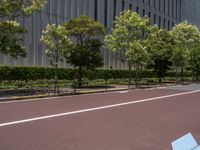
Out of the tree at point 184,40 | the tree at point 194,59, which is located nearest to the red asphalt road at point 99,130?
the tree at point 184,40

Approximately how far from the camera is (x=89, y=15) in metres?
51.1

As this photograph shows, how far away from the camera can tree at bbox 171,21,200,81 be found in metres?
58.3

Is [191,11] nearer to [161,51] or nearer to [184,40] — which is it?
[184,40]

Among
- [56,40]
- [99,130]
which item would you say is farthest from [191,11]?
[99,130]

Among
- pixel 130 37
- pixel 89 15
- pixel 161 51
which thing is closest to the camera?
pixel 130 37

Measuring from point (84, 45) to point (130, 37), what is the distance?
6.72m

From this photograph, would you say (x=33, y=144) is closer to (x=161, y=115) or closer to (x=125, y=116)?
(x=125, y=116)

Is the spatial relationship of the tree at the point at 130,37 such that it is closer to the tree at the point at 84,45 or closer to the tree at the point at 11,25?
the tree at the point at 84,45

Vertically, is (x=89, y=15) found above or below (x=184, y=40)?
above

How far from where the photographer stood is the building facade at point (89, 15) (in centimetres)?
4119

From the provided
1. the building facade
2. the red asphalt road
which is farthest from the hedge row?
the red asphalt road

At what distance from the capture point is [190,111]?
58.2ft

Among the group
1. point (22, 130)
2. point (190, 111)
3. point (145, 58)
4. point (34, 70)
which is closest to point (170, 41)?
point (145, 58)

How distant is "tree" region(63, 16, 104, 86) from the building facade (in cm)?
481
